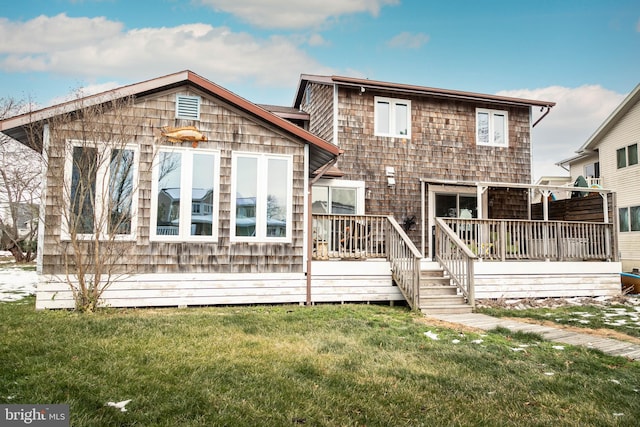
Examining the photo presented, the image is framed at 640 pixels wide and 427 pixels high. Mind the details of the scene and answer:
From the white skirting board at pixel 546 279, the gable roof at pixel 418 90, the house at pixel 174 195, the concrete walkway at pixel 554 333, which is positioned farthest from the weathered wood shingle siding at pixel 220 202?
the white skirting board at pixel 546 279

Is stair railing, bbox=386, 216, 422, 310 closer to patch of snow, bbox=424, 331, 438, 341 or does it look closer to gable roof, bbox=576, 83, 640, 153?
patch of snow, bbox=424, 331, 438, 341

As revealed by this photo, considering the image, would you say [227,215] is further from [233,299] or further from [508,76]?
[508,76]

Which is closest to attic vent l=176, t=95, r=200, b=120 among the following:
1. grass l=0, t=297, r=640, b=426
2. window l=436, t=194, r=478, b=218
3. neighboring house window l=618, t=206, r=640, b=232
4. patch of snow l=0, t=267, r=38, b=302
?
grass l=0, t=297, r=640, b=426

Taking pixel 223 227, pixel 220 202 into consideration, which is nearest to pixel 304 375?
pixel 223 227

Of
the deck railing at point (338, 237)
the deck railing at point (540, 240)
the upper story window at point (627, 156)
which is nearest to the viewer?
the deck railing at point (338, 237)

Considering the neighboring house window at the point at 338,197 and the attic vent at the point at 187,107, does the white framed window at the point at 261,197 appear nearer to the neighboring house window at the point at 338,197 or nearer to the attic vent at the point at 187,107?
the attic vent at the point at 187,107

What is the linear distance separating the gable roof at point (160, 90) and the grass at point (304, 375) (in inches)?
140

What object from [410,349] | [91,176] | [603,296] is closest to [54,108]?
[91,176]

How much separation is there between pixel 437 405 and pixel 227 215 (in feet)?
20.5

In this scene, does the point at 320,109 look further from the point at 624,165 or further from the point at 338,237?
the point at 624,165

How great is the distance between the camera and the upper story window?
18.8 m

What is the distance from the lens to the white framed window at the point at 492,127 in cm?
1453

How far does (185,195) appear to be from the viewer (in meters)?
8.84

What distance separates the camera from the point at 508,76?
24562mm
